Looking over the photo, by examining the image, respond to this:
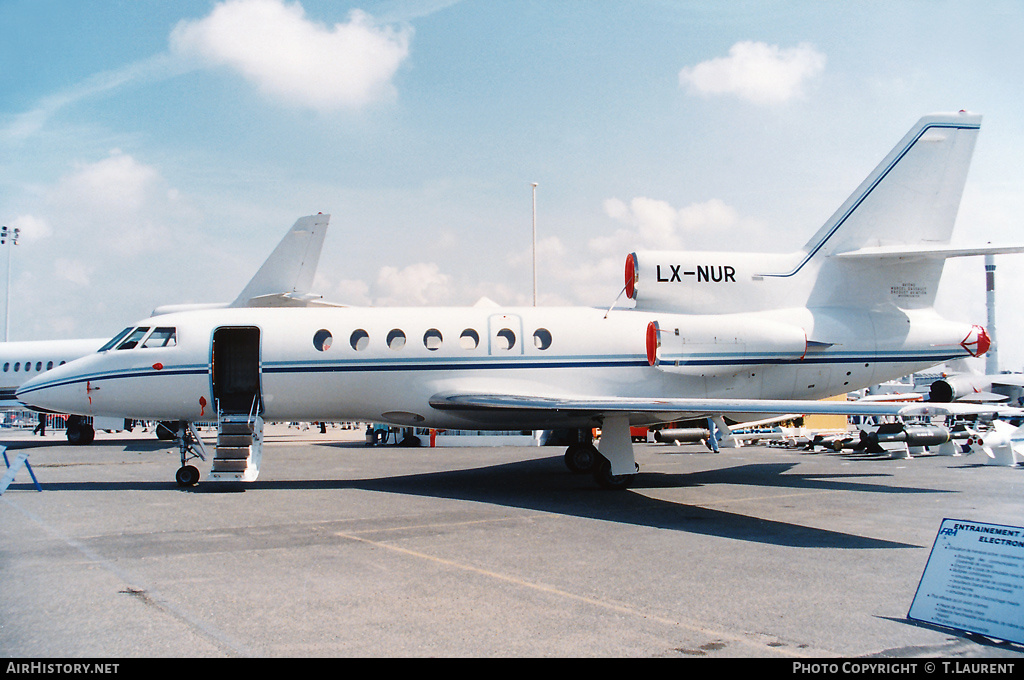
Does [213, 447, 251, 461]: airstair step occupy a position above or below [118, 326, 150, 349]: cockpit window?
below

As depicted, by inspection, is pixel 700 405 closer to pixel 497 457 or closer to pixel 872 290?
pixel 872 290

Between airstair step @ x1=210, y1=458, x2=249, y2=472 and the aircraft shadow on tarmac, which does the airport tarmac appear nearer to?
the aircraft shadow on tarmac

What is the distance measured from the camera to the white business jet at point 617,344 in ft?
44.9

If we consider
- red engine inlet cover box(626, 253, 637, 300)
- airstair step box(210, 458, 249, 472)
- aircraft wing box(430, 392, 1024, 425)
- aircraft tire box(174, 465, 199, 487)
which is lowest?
aircraft tire box(174, 465, 199, 487)

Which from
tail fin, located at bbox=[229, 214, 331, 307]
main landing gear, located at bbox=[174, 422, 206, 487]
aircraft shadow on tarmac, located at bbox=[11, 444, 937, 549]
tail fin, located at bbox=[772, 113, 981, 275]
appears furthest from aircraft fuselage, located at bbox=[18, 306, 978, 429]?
tail fin, located at bbox=[229, 214, 331, 307]

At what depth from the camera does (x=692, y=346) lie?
1370 cm

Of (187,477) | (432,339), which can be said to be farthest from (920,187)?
(187,477)

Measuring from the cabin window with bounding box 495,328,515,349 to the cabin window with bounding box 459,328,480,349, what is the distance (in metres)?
0.40

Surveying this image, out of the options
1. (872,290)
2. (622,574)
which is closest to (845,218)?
(872,290)

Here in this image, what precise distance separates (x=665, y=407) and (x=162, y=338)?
984cm

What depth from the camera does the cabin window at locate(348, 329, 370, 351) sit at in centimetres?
1374

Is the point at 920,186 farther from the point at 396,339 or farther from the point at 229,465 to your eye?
the point at 229,465

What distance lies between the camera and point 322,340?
45.1 feet
